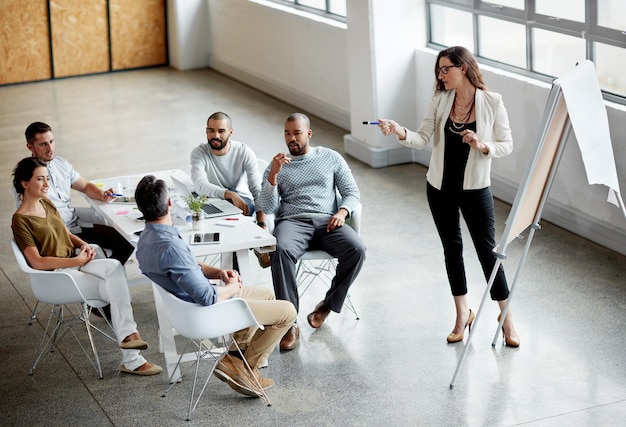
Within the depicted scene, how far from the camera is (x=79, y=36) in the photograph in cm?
1467

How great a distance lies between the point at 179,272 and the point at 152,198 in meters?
0.40

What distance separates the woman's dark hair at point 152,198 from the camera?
190 inches

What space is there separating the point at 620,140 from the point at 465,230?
1445 millimetres

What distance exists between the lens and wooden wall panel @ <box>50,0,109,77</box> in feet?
47.5

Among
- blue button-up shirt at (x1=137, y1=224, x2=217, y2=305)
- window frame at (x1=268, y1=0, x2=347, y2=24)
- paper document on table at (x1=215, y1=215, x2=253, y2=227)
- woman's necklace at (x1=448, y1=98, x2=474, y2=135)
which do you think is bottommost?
paper document on table at (x1=215, y1=215, x2=253, y2=227)

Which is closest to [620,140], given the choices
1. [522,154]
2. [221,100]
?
[522,154]

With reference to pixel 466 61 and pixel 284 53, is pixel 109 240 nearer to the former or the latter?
pixel 466 61

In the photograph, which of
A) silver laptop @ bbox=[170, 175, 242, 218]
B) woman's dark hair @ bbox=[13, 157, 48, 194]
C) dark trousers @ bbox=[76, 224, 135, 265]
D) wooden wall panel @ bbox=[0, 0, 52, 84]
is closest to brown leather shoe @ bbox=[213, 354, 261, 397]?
silver laptop @ bbox=[170, 175, 242, 218]

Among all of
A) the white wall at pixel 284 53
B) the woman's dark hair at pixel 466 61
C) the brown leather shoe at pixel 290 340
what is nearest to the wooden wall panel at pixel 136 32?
the white wall at pixel 284 53

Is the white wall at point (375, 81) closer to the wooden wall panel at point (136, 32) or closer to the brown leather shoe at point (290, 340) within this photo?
the wooden wall panel at point (136, 32)

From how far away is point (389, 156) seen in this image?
958 centimetres

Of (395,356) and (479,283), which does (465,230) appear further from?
(395,356)

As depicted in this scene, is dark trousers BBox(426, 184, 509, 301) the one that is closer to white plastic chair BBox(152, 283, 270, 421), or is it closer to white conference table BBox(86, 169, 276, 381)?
white conference table BBox(86, 169, 276, 381)

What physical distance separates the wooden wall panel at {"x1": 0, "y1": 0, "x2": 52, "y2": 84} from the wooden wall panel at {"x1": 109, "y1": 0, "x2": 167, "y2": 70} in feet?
3.44
